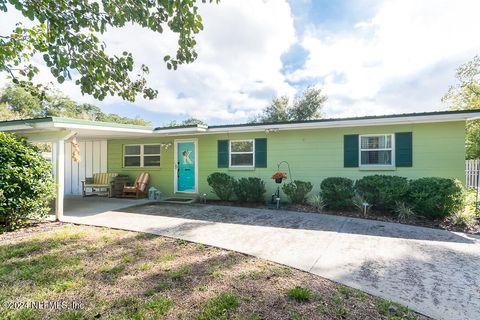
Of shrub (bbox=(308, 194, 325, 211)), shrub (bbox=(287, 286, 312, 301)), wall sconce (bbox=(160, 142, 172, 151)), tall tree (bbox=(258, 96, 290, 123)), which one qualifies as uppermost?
tall tree (bbox=(258, 96, 290, 123))

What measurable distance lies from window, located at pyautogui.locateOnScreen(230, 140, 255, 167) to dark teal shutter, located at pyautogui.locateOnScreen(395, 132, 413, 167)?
462 cm

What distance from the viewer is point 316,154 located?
8.62m

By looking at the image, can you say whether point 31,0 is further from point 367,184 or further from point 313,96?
point 313,96

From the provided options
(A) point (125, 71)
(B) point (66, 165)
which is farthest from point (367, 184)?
(B) point (66, 165)

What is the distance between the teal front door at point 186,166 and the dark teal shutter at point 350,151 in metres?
5.62

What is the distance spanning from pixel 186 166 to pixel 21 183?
552 centimetres

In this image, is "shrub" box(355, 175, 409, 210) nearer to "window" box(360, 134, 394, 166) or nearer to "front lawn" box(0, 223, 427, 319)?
"window" box(360, 134, 394, 166)

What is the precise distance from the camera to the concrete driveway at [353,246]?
2.87 meters

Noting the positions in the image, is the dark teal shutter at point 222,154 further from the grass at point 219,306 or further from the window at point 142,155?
the grass at point 219,306

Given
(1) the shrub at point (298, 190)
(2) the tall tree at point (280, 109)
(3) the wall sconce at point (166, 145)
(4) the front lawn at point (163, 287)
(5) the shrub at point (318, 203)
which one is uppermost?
(2) the tall tree at point (280, 109)

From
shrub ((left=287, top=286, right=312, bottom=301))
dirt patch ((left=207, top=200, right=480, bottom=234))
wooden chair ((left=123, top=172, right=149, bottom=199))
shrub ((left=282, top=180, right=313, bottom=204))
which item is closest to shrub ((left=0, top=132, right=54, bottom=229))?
wooden chair ((left=123, top=172, right=149, bottom=199))

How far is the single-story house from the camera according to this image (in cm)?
711

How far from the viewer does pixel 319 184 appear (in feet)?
28.0

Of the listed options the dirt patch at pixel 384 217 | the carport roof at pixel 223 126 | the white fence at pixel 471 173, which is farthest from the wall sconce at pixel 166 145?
the white fence at pixel 471 173
